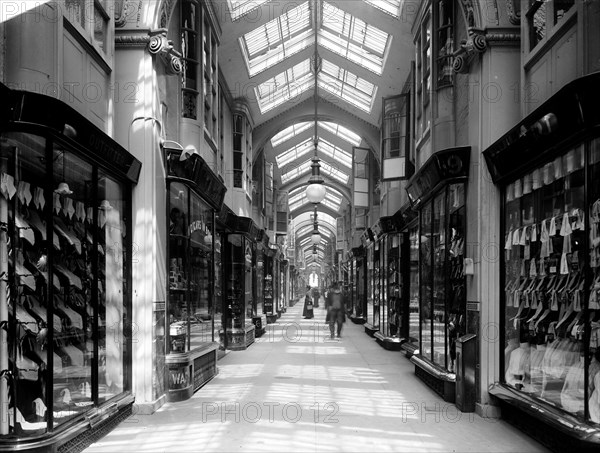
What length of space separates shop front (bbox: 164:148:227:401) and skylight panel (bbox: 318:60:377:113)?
8.64m

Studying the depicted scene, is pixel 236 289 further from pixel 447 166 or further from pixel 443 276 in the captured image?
pixel 447 166

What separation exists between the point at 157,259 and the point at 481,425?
177 inches

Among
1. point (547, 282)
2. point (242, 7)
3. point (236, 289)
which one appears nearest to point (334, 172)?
point (236, 289)

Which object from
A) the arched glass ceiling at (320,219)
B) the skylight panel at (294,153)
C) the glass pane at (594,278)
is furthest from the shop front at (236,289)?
the arched glass ceiling at (320,219)

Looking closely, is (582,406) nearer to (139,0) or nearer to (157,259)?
(157,259)

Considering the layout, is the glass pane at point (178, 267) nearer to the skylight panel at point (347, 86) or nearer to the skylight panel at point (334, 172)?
the skylight panel at point (347, 86)

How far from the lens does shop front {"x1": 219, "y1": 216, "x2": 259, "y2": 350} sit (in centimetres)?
1567

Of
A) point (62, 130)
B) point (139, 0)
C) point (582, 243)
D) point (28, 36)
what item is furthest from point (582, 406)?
point (139, 0)

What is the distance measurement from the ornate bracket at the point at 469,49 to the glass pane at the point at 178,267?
4293mm

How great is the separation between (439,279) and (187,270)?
3.87 meters

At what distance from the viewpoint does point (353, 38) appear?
1631cm

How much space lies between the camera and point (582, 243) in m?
6.14

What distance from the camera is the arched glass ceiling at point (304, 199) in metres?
34.6

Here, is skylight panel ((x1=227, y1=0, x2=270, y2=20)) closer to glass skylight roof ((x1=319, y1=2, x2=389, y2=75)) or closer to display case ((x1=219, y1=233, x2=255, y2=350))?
glass skylight roof ((x1=319, y1=2, x2=389, y2=75))
